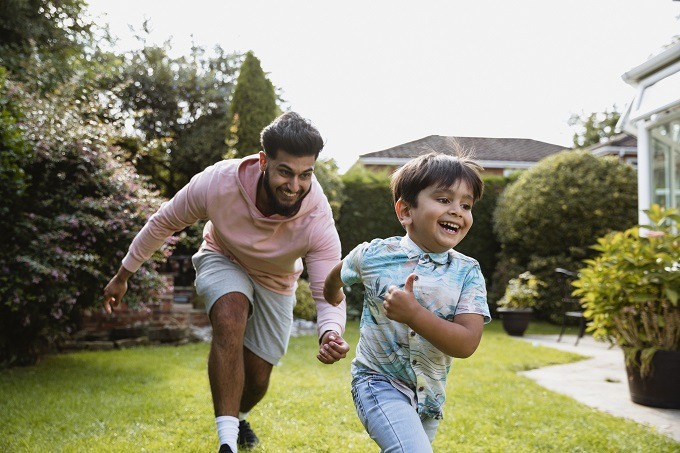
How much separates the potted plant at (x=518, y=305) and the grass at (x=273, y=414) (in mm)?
4279

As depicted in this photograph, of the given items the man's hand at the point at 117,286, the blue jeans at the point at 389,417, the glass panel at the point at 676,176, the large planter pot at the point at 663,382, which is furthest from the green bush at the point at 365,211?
the blue jeans at the point at 389,417

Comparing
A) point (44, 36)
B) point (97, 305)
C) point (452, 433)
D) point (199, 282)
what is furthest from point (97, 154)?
point (44, 36)

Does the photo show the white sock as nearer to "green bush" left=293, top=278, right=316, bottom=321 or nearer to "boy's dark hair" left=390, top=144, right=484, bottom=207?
"boy's dark hair" left=390, top=144, right=484, bottom=207

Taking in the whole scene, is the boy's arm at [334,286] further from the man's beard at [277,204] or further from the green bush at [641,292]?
the green bush at [641,292]

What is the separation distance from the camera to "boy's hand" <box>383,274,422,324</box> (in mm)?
1896

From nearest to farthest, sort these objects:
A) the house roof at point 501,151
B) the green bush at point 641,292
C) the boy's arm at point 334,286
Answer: the boy's arm at point 334,286, the green bush at point 641,292, the house roof at point 501,151

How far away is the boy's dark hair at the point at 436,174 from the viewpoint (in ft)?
7.25

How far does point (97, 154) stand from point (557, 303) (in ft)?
30.7

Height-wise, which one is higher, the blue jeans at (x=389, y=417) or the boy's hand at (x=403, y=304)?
the boy's hand at (x=403, y=304)

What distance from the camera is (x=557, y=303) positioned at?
40.7 feet

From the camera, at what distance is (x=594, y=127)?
1569 inches

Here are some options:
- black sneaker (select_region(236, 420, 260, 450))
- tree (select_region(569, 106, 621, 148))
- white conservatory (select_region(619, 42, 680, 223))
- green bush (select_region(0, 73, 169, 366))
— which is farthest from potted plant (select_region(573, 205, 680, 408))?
tree (select_region(569, 106, 621, 148))

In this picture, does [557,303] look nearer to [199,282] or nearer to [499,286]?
[499,286]

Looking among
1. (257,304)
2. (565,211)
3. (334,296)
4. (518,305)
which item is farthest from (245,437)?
(565,211)
